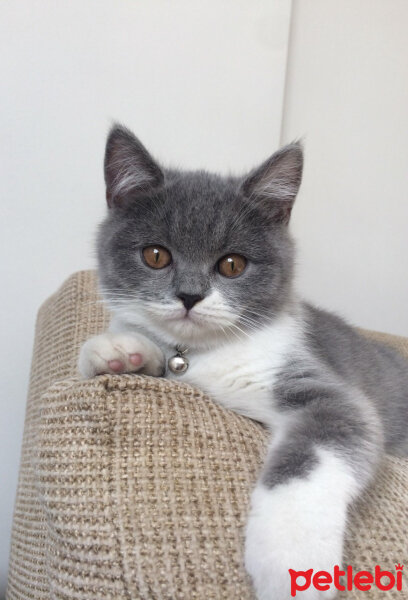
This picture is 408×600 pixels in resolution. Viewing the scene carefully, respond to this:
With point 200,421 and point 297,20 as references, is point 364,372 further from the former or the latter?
point 297,20

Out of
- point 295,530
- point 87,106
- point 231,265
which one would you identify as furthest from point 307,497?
point 87,106

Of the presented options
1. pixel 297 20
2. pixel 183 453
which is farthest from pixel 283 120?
pixel 183 453

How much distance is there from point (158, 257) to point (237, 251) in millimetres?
173

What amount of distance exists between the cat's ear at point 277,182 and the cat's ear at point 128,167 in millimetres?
215

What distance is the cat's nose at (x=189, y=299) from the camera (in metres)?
0.99

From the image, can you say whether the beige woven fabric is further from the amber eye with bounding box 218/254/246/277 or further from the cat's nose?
the amber eye with bounding box 218/254/246/277

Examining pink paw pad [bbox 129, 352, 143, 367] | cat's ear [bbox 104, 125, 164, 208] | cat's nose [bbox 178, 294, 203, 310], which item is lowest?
pink paw pad [bbox 129, 352, 143, 367]

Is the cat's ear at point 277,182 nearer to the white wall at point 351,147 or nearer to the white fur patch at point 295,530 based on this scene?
the white fur patch at point 295,530

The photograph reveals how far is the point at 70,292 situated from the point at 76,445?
2.75ft

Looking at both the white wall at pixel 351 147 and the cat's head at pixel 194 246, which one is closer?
the cat's head at pixel 194 246

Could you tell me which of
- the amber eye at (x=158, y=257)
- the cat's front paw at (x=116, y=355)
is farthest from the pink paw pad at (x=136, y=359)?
the amber eye at (x=158, y=257)

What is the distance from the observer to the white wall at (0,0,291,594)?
1845 mm

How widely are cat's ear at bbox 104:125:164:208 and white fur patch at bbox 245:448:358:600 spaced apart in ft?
2.37

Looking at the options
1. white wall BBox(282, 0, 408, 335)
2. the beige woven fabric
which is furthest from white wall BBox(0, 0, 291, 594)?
the beige woven fabric
